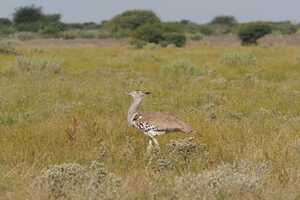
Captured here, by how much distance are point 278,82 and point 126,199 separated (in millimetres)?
11953

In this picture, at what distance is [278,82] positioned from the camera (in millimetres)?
16984

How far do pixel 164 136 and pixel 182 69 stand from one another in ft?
33.9

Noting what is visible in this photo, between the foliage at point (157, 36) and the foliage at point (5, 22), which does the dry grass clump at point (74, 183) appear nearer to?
the foliage at point (157, 36)

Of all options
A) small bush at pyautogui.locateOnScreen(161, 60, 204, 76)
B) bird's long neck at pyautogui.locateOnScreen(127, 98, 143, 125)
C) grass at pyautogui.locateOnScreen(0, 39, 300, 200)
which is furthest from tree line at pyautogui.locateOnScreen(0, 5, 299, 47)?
bird's long neck at pyautogui.locateOnScreen(127, 98, 143, 125)

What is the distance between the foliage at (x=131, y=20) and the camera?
5738cm

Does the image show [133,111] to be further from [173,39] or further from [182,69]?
[173,39]

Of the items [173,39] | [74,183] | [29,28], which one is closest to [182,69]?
[74,183]

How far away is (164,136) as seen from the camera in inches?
339

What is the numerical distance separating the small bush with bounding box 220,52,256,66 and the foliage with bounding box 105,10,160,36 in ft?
114

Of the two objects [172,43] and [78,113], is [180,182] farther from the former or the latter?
[172,43]

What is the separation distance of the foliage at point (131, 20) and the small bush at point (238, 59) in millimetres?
34607

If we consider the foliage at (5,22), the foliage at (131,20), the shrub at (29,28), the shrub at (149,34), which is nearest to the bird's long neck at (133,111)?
the shrub at (149,34)

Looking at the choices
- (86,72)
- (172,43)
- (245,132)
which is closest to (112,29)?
(172,43)

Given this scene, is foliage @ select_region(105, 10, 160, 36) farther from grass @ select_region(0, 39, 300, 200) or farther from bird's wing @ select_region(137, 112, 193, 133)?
bird's wing @ select_region(137, 112, 193, 133)
